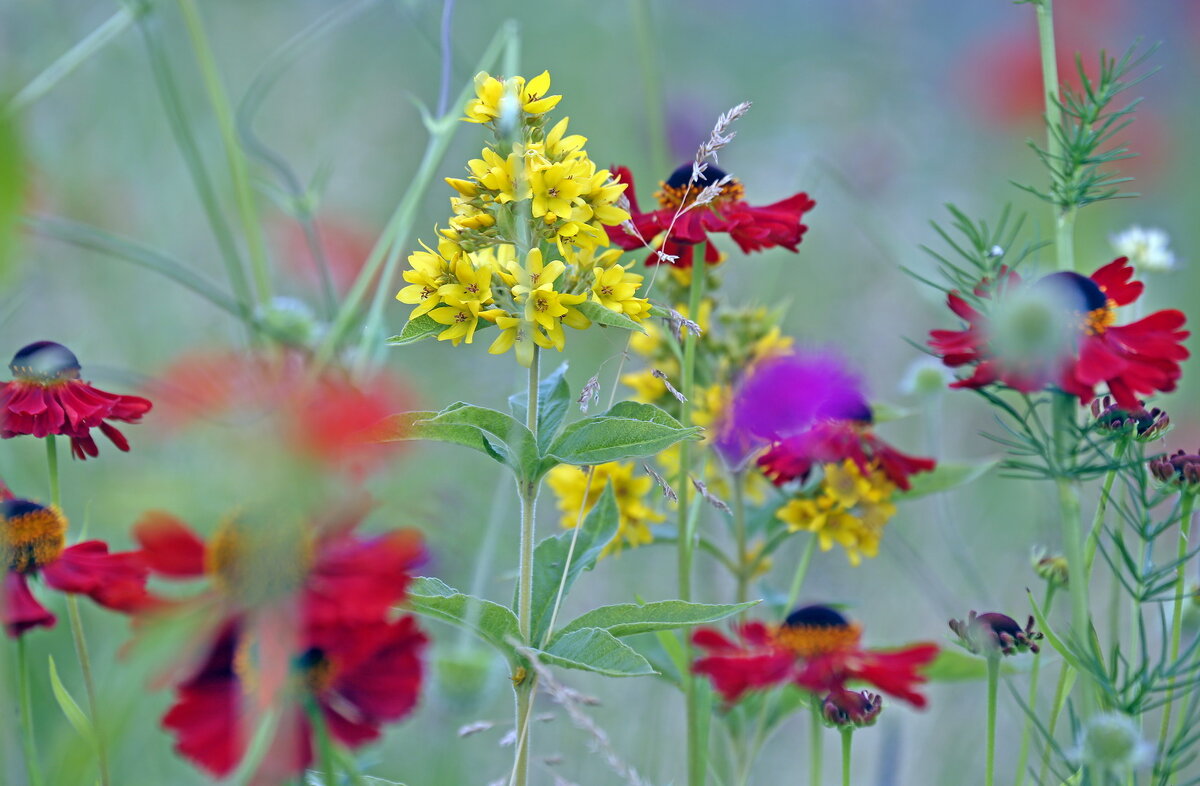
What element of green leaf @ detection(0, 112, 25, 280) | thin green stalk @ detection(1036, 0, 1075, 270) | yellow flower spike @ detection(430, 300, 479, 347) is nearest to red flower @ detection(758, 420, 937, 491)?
thin green stalk @ detection(1036, 0, 1075, 270)

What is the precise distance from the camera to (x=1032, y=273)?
0.82 meters

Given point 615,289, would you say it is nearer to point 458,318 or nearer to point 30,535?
point 458,318

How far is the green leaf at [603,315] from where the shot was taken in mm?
637

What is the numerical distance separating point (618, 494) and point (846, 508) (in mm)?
201

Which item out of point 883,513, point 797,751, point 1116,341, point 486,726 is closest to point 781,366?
point 883,513

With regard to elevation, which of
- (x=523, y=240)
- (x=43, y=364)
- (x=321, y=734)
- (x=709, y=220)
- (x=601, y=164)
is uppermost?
(x=601, y=164)

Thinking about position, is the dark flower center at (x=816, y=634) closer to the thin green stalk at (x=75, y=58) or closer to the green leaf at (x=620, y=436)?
the green leaf at (x=620, y=436)

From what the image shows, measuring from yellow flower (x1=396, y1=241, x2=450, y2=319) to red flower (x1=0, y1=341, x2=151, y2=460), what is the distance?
0.67ft

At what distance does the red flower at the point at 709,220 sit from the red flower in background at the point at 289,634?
38 cm

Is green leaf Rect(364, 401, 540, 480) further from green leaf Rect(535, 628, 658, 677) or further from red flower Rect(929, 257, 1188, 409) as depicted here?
red flower Rect(929, 257, 1188, 409)

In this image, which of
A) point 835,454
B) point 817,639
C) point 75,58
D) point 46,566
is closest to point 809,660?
point 817,639

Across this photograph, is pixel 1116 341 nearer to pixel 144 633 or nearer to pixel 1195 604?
pixel 1195 604

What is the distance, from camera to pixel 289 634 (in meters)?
0.47

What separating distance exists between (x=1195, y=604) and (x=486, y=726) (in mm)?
553
